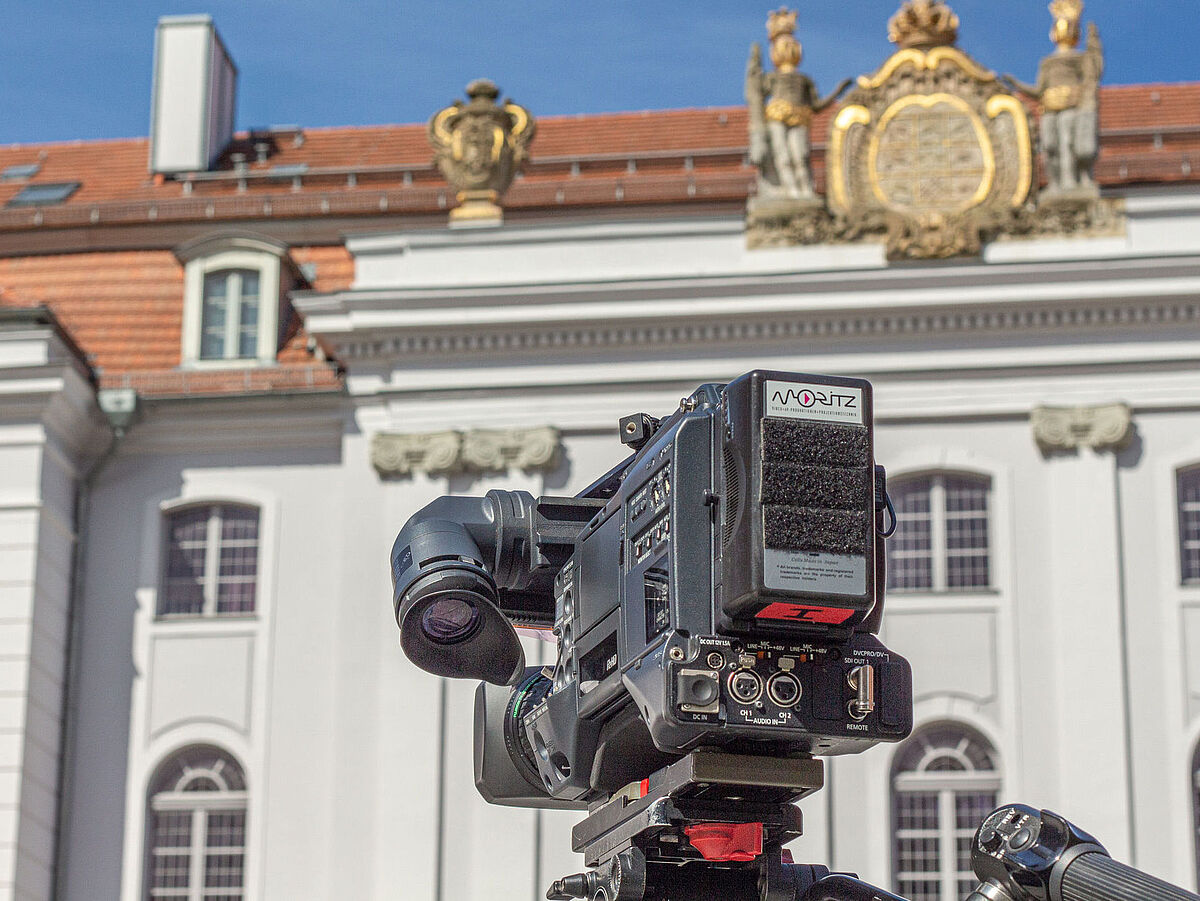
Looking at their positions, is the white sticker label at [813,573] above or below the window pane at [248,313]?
below

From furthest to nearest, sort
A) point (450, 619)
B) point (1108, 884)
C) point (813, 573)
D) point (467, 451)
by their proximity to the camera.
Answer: point (467, 451), point (450, 619), point (813, 573), point (1108, 884)

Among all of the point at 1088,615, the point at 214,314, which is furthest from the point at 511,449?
the point at 1088,615

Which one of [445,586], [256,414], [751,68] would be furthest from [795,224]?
[445,586]

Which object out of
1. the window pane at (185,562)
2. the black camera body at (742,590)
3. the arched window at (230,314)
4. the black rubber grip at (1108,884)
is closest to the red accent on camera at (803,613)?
the black camera body at (742,590)

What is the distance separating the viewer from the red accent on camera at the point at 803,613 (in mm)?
3518

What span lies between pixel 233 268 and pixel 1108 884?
17789mm

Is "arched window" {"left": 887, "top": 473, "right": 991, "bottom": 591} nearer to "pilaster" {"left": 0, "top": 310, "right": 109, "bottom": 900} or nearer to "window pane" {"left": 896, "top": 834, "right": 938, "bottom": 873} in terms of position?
"window pane" {"left": 896, "top": 834, "right": 938, "bottom": 873}

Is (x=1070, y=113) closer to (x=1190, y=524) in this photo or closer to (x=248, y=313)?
(x=1190, y=524)

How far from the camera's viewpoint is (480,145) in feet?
63.2

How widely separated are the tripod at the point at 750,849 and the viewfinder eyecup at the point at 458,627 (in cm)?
35

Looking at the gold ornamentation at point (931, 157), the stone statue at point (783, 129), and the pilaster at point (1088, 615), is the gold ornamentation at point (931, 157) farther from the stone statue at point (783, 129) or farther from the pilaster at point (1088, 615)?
the pilaster at point (1088, 615)

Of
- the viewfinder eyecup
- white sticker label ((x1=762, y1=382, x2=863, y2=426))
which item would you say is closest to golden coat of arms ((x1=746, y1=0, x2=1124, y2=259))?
the viewfinder eyecup

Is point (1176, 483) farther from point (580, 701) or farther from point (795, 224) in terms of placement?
point (580, 701)

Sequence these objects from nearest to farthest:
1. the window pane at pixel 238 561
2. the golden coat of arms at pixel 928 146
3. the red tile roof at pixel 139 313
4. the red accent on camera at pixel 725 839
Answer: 1. the red accent on camera at pixel 725 839
2. the golden coat of arms at pixel 928 146
3. the window pane at pixel 238 561
4. the red tile roof at pixel 139 313
